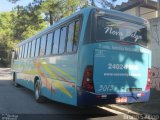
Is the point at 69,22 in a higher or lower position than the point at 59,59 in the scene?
higher

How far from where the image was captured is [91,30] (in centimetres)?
877

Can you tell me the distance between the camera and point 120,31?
30.5ft

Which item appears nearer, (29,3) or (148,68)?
(148,68)

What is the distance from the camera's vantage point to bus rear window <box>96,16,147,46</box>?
8961mm

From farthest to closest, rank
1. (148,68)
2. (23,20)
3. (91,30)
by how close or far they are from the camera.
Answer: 1. (23,20)
2. (148,68)
3. (91,30)

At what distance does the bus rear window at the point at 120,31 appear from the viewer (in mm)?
8961

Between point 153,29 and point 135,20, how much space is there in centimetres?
652

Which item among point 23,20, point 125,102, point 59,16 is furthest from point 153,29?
point 23,20

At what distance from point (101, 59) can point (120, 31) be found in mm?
1146

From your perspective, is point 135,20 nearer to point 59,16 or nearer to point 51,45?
point 51,45

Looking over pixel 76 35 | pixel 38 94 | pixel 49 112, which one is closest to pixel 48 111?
pixel 49 112

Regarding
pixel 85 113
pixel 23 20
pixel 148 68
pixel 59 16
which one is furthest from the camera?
pixel 23 20

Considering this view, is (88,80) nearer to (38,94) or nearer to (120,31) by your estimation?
(120,31)

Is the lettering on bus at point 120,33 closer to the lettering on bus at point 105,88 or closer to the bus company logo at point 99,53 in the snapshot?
the bus company logo at point 99,53
